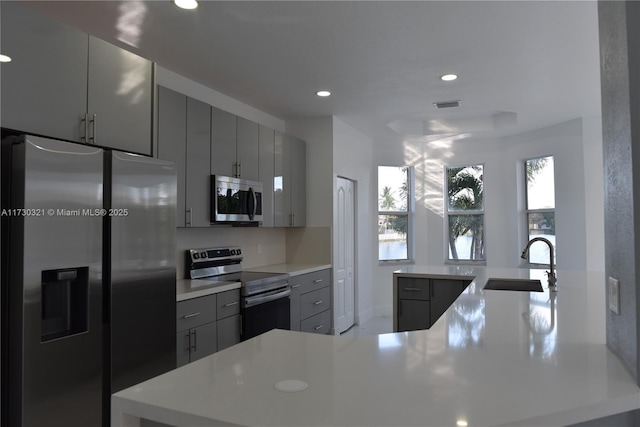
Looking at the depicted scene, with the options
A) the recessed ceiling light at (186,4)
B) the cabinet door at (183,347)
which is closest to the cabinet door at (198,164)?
the cabinet door at (183,347)

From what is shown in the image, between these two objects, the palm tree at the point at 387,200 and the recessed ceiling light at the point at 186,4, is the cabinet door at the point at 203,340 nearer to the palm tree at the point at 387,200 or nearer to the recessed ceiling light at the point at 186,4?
the recessed ceiling light at the point at 186,4

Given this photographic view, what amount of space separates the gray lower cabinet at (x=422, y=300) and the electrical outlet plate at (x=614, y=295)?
2.12m

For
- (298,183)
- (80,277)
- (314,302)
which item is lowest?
(314,302)

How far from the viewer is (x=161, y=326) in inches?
98.8

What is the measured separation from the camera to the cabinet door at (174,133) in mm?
3081

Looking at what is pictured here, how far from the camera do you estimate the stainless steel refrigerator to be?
1824mm

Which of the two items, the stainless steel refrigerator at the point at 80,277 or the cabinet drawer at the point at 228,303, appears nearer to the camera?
the stainless steel refrigerator at the point at 80,277

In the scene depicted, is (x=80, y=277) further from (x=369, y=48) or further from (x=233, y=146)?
(x=369, y=48)

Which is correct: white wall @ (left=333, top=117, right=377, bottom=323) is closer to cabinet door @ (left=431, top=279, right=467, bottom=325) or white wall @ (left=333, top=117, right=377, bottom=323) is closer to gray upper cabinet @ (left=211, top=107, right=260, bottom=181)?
gray upper cabinet @ (left=211, top=107, right=260, bottom=181)

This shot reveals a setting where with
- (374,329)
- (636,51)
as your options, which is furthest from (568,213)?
(636,51)

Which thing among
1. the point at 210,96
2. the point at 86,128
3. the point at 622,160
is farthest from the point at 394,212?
the point at 622,160

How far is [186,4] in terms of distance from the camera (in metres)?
2.44

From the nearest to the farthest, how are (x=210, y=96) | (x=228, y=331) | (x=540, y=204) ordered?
(x=228, y=331), (x=210, y=96), (x=540, y=204)

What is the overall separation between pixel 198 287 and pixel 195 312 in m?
0.26
